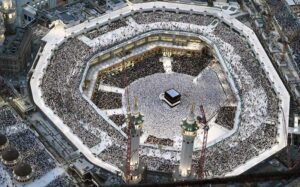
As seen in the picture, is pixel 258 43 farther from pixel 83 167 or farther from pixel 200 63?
pixel 83 167

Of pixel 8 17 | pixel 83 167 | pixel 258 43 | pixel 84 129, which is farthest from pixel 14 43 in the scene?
pixel 258 43

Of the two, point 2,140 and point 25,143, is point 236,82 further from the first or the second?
point 2,140

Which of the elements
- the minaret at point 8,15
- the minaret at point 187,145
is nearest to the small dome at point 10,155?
the minaret at point 187,145

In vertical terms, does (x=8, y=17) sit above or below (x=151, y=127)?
above

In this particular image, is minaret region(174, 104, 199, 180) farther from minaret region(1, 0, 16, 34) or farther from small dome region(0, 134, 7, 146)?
minaret region(1, 0, 16, 34)

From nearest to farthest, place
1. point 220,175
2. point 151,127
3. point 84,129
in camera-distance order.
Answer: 1. point 220,175
2. point 84,129
3. point 151,127

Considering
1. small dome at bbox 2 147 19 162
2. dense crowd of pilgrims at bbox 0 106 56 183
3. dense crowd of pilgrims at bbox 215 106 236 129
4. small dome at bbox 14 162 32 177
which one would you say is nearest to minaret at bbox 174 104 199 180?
dense crowd of pilgrims at bbox 0 106 56 183

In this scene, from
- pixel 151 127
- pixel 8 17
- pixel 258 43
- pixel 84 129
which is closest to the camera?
pixel 84 129
